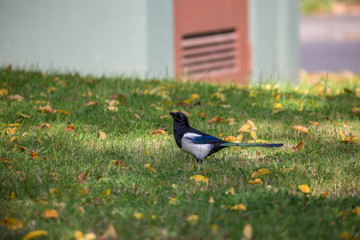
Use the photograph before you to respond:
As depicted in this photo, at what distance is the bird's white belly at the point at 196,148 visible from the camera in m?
3.63

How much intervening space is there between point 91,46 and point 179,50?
1.38 meters

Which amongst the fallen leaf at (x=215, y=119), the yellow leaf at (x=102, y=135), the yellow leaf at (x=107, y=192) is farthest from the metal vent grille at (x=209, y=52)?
the yellow leaf at (x=107, y=192)

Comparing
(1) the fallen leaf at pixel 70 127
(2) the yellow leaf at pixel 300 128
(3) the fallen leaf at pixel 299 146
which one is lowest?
(3) the fallen leaf at pixel 299 146

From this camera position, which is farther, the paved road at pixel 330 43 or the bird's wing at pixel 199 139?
the paved road at pixel 330 43

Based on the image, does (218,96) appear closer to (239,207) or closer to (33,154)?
(33,154)

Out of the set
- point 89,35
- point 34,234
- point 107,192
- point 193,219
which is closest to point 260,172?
point 193,219

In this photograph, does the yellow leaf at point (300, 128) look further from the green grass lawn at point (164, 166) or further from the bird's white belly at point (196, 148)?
the bird's white belly at point (196, 148)

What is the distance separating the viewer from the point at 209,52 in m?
8.80

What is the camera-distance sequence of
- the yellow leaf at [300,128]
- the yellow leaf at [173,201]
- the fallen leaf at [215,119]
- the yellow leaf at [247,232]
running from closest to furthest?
the yellow leaf at [247,232] < the yellow leaf at [173,201] < the yellow leaf at [300,128] < the fallen leaf at [215,119]

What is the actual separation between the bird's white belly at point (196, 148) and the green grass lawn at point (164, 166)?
9 centimetres

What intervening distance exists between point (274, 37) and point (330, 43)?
25.1 ft

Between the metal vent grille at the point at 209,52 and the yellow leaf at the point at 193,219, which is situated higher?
the metal vent grille at the point at 209,52

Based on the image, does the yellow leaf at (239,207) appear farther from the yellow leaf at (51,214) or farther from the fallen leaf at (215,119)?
the fallen leaf at (215,119)

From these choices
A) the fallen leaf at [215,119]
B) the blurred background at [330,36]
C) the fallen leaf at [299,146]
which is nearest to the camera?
the fallen leaf at [299,146]
